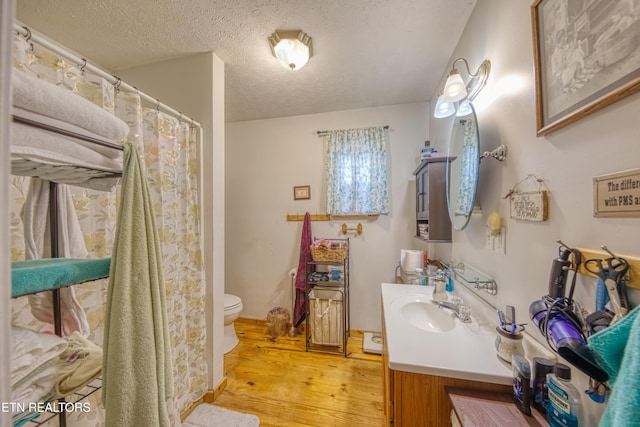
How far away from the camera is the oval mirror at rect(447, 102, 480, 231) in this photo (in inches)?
44.2

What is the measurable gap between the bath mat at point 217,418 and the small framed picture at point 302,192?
6.10 feet

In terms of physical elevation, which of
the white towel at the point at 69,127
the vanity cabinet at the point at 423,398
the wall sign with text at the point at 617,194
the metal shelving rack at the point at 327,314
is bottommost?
the metal shelving rack at the point at 327,314

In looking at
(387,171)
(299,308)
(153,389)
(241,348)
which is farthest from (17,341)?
(387,171)

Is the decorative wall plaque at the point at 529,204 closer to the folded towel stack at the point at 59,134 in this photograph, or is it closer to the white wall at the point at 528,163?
the white wall at the point at 528,163

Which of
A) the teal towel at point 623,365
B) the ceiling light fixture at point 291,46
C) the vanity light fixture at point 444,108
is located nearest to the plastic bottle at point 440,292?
the teal towel at point 623,365

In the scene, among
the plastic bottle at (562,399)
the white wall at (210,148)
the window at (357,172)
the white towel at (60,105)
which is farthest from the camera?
the window at (357,172)

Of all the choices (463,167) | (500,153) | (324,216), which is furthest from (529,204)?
(324,216)

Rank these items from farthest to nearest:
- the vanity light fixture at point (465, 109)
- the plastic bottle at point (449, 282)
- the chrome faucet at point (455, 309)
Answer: the plastic bottle at point (449, 282) → the vanity light fixture at point (465, 109) → the chrome faucet at point (455, 309)

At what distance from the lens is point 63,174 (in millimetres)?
612

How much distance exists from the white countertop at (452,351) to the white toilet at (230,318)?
137 cm

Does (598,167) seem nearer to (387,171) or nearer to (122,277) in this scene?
(122,277)

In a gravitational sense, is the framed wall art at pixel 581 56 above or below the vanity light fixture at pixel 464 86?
below

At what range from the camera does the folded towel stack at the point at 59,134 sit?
440 millimetres

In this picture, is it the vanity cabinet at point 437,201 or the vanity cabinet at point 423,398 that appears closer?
the vanity cabinet at point 423,398
